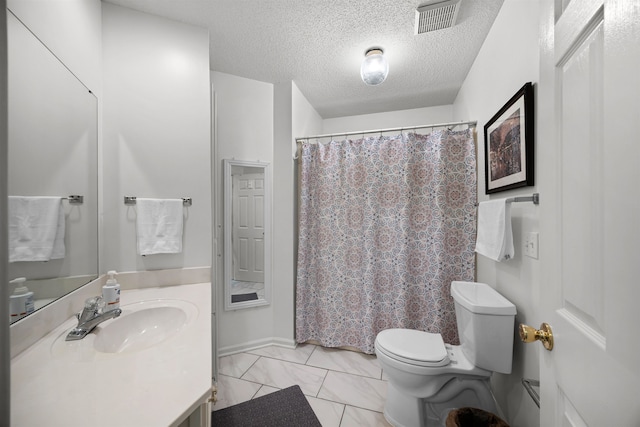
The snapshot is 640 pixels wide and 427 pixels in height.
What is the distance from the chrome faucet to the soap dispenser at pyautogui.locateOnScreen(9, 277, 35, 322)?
0.14m

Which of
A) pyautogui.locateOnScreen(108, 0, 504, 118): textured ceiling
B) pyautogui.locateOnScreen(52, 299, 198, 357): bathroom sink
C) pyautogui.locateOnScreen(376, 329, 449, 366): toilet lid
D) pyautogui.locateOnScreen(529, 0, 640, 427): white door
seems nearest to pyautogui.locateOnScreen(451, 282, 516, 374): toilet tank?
pyautogui.locateOnScreen(376, 329, 449, 366): toilet lid

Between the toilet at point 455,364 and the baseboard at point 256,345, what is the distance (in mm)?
1034

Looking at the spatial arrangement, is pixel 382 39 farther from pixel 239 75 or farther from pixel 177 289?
pixel 177 289

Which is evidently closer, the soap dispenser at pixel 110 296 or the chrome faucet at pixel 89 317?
the chrome faucet at pixel 89 317

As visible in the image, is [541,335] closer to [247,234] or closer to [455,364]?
[455,364]

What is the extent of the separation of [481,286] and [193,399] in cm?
163

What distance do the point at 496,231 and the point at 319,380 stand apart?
158 centimetres

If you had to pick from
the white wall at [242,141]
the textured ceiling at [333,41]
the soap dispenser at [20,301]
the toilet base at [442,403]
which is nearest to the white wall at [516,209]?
the toilet base at [442,403]

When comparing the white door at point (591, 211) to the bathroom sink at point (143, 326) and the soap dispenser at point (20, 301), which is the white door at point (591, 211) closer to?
the bathroom sink at point (143, 326)

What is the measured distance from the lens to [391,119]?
3027 mm

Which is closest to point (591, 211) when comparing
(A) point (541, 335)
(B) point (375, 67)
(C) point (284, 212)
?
(A) point (541, 335)

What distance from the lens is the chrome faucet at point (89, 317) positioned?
0.92 meters

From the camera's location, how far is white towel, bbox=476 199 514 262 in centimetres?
127

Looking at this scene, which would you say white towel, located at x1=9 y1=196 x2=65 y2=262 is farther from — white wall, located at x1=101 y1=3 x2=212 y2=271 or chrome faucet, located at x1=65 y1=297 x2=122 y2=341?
white wall, located at x1=101 y1=3 x2=212 y2=271
